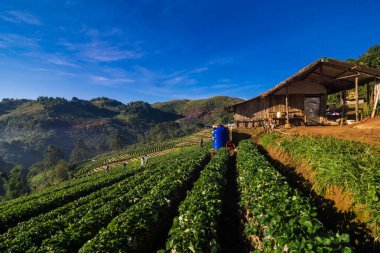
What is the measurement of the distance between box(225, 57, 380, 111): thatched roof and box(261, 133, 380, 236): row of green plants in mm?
9596

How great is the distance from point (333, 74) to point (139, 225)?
19996mm

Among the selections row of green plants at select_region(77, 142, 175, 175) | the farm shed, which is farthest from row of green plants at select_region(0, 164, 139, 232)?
row of green plants at select_region(77, 142, 175, 175)

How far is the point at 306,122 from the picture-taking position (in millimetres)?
21500

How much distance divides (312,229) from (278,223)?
0.69m

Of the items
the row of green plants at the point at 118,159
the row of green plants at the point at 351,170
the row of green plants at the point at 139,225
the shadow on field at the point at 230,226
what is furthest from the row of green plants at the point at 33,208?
the row of green plants at the point at 118,159

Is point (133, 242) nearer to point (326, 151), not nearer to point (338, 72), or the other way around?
point (326, 151)

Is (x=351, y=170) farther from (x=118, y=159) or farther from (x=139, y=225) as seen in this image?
(x=118, y=159)

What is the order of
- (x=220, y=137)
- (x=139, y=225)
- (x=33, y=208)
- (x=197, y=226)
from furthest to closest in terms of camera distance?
(x=220, y=137) < (x=33, y=208) < (x=139, y=225) < (x=197, y=226)

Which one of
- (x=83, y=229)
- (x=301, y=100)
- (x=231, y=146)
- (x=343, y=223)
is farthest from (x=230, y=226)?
(x=301, y=100)

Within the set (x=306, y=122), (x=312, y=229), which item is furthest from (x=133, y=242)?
(x=306, y=122)

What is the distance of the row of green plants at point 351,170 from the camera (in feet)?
16.6

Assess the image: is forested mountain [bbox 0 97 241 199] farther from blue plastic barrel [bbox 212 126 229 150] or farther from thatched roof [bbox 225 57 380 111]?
blue plastic barrel [bbox 212 126 229 150]

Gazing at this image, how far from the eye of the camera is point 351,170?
20.9 ft

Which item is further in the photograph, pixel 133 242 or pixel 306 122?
pixel 306 122
